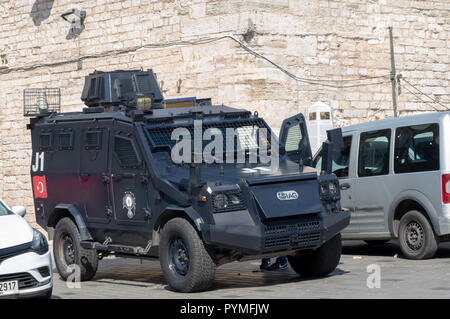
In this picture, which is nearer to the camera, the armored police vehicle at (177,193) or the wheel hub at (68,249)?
the armored police vehicle at (177,193)

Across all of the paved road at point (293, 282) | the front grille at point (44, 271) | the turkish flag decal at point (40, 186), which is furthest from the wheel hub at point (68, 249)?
the front grille at point (44, 271)

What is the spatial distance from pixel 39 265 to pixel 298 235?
270 centimetres

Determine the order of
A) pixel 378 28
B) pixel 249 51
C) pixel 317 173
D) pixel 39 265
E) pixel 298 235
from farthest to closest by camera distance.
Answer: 1. pixel 378 28
2. pixel 249 51
3. pixel 317 173
4. pixel 298 235
5. pixel 39 265

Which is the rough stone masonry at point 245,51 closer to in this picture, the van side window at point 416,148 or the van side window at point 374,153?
the van side window at point 374,153

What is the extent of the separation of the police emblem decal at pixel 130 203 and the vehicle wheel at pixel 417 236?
388 cm

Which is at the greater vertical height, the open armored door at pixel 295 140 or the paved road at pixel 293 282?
the open armored door at pixel 295 140

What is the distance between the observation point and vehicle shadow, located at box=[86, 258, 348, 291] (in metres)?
10.6

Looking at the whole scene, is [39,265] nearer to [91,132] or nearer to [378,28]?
[91,132]

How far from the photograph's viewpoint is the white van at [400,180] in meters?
11.7

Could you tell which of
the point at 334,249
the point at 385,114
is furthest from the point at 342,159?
the point at 385,114

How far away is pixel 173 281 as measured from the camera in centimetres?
984

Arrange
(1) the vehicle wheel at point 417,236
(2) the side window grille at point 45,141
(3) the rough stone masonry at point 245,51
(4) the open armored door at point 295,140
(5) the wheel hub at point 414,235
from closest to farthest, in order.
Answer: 1. (4) the open armored door at point 295,140
2. (1) the vehicle wheel at point 417,236
3. (5) the wheel hub at point 414,235
4. (2) the side window grille at point 45,141
5. (3) the rough stone masonry at point 245,51

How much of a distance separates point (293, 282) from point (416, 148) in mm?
2885

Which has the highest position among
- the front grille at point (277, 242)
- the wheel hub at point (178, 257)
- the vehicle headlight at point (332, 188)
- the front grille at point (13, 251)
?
the vehicle headlight at point (332, 188)
